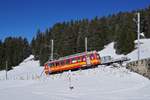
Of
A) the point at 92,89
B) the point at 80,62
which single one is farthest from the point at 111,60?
the point at 92,89

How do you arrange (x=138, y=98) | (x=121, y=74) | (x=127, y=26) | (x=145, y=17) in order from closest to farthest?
(x=138, y=98), (x=121, y=74), (x=127, y=26), (x=145, y=17)

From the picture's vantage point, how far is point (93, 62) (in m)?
52.8

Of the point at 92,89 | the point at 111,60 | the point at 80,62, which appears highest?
the point at 111,60

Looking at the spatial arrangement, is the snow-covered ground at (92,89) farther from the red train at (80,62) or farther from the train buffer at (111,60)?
the train buffer at (111,60)

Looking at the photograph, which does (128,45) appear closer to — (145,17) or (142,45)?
(142,45)

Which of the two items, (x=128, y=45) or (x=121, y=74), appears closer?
(x=121, y=74)

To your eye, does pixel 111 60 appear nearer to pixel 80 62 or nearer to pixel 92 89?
pixel 80 62

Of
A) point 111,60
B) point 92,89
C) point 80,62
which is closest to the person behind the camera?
point 92,89

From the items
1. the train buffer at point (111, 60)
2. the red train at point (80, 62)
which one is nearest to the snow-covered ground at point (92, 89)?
the red train at point (80, 62)

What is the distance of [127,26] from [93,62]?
39.2 metres

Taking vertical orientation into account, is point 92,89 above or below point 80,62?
below

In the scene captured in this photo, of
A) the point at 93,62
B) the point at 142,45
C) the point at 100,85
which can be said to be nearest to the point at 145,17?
the point at 142,45

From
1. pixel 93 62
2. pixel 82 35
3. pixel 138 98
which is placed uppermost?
pixel 82 35

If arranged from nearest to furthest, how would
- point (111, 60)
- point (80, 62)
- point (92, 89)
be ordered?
point (92, 89), point (80, 62), point (111, 60)
